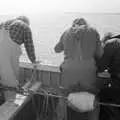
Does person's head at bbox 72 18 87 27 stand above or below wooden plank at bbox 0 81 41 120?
above

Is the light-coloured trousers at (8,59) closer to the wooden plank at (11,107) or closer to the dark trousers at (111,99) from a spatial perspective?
the wooden plank at (11,107)

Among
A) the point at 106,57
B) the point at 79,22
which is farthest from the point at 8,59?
the point at 106,57

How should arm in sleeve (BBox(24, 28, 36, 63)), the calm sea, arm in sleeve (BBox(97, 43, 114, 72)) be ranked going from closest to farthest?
arm in sleeve (BBox(97, 43, 114, 72))
arm in sleeve (BBox(24, 28, 36, 63))
the calm sea

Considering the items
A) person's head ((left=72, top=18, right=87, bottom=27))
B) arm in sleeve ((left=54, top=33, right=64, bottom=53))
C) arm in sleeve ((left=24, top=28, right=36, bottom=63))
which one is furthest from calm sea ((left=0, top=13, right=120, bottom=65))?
person's head ((left=72, top=18, right=87, bottom=27))

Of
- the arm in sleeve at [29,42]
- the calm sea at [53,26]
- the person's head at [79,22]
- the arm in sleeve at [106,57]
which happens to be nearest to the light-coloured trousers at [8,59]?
the arm in sleeve at [29,42]

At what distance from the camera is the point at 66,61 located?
1167mm

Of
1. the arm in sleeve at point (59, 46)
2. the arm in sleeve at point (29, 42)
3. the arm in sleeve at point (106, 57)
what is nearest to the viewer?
the arm in sleeve at point (106, 57)

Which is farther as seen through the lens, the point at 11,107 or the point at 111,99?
the point at 11,107

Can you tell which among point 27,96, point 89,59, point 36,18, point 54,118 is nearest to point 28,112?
point 27,96

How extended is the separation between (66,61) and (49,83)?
2.19 feet

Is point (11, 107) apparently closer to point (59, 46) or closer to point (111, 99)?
point (59, 46)

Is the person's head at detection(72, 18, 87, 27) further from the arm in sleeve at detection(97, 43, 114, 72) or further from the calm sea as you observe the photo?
the calm sea

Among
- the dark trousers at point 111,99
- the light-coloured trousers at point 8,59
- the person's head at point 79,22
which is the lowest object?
the dark trousers at point 111,99

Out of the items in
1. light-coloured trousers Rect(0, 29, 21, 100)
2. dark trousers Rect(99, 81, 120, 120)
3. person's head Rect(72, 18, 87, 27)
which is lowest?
dark trousers Rect(99, 81, 120, 120)
